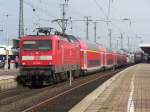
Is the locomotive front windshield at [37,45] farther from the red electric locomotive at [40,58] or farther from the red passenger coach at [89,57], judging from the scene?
the red passenger coach at [89,57]

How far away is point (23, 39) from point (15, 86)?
3097 millimetres

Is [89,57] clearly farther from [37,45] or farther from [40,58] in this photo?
[40,58]

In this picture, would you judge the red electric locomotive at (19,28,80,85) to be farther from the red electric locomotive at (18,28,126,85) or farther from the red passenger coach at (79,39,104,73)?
the red passenger coach at (79,39,104,73)

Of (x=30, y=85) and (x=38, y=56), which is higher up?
(x=38, y=56)

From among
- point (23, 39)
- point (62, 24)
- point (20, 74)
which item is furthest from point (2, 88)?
point (62, 24)

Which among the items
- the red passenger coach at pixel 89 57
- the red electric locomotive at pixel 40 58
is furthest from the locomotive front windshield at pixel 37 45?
the red passenger coach at pixel 89 57

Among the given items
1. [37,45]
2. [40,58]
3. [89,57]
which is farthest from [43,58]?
[89,57]

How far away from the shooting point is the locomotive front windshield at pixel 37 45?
29.7m

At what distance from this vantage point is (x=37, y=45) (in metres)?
29.8

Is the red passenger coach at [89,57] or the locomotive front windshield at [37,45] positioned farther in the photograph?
the red passenger coach at [89,57]

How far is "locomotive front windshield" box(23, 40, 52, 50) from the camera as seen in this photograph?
2969 centimetres

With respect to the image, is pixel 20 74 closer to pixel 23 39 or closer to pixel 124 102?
pixel 23 39

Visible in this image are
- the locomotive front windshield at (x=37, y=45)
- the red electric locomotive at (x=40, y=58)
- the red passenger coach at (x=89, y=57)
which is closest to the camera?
the red electric locomotive at (x=40, y=58)

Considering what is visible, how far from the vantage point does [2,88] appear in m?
27.7
